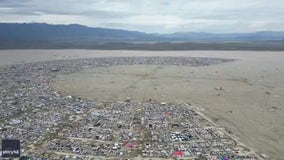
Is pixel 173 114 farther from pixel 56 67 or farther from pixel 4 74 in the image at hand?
pixel 56 67

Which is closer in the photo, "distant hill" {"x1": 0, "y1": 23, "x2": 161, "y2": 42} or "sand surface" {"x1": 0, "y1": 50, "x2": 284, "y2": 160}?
"sand surface" {"x1": 0, "y1": 50, "x2": 284, "y2": 160}

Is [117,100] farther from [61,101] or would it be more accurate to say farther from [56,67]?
[56,67]

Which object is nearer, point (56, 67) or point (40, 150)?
point (40, 150)

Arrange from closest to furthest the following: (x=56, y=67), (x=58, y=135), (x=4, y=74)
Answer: (x=58, y=135)
(x=4, y=74)
(x=56, y=67)

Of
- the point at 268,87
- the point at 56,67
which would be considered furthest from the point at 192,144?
the point at 56,67

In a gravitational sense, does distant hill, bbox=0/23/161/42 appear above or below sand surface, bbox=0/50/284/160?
above

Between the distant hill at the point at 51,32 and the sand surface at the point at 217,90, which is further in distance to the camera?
the distant hill at the point at 51,32

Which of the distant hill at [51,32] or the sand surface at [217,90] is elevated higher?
the distant hill at [51,32]

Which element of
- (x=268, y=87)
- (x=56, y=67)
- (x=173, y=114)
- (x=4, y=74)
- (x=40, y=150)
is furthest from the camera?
(x=56, y=67)
